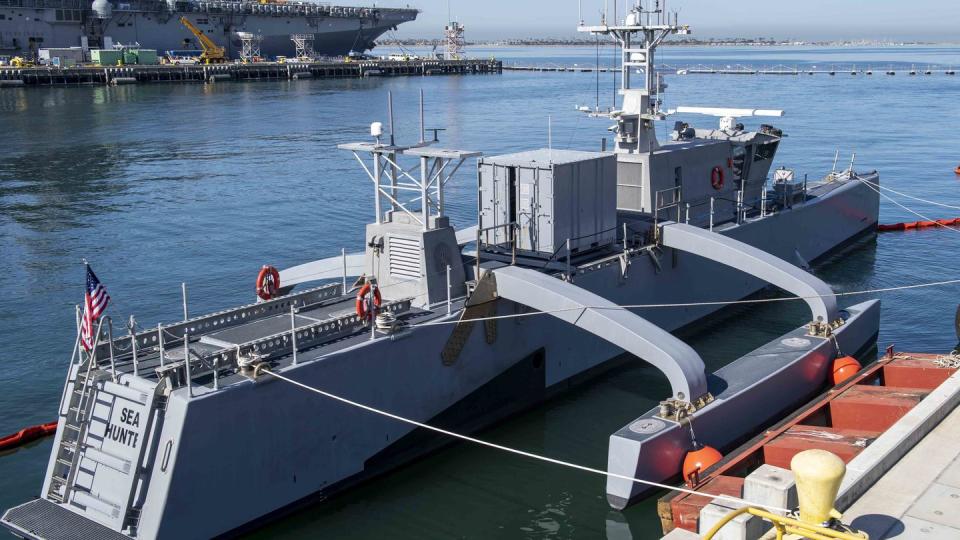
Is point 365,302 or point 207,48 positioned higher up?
point 207,48

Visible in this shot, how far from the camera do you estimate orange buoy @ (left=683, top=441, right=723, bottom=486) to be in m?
16.1

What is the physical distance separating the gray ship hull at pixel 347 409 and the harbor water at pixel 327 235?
0.39 m

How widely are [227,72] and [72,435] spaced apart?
4470 inches

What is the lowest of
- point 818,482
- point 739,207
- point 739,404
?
point 739,404

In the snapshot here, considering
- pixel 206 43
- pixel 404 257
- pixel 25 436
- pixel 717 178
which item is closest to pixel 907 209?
pixel 717 178

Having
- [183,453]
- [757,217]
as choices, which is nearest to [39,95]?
[757,217]

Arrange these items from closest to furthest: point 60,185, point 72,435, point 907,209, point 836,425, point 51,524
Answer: point 51,524 < point 72,435 < point 836,425 < point 907,209 < point 60,185

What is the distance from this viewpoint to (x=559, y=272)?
67.3ft

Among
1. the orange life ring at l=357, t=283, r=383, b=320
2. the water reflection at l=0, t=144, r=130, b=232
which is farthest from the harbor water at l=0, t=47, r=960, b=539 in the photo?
the orange life ring at l=357, t=283, r=383, b=320

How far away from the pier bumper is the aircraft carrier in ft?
390

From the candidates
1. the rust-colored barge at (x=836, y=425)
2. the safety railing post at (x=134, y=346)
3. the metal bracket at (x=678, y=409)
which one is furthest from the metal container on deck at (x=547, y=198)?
the safety railing post at (x=134, y=346)

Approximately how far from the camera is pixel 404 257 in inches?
728

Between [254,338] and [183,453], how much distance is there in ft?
11.2

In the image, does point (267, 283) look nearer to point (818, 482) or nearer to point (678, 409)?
point (678, 409)
